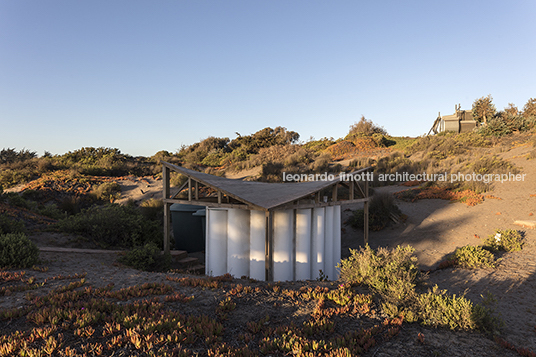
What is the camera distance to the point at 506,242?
1007 cm

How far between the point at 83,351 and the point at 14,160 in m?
Result: 38.4

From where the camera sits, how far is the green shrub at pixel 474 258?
8.60m

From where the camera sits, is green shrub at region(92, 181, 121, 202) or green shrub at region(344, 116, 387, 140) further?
green shrub at region(344, 116, 387, 140)

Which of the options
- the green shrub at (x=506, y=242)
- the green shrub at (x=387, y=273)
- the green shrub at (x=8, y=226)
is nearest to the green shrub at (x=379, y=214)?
the green shrub at (x=506, y=242)

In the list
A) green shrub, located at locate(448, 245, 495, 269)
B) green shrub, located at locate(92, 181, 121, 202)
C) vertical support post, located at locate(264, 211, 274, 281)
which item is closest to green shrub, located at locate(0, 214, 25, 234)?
vertical support post, located at locate(264, 211, 274, 281)

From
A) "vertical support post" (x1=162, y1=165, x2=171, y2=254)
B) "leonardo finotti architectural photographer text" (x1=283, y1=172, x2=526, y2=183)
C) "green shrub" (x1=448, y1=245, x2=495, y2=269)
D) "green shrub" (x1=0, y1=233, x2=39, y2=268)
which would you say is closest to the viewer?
"green shrub" (x1=0, y1=233, x2=39, y2=268)

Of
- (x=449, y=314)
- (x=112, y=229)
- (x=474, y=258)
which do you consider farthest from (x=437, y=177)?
(x=112, y=229)

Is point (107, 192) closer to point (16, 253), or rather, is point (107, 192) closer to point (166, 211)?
point (166, 211)

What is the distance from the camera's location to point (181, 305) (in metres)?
4.84

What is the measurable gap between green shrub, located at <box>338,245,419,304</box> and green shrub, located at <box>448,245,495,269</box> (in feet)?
12.6

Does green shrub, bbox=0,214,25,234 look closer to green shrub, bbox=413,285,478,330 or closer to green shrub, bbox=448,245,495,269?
green shrub, bbox=413,285,478,330

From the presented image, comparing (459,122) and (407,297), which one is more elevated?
(459,122)

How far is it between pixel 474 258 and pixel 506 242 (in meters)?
2.47

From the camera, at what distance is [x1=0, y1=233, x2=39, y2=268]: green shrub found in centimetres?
696
